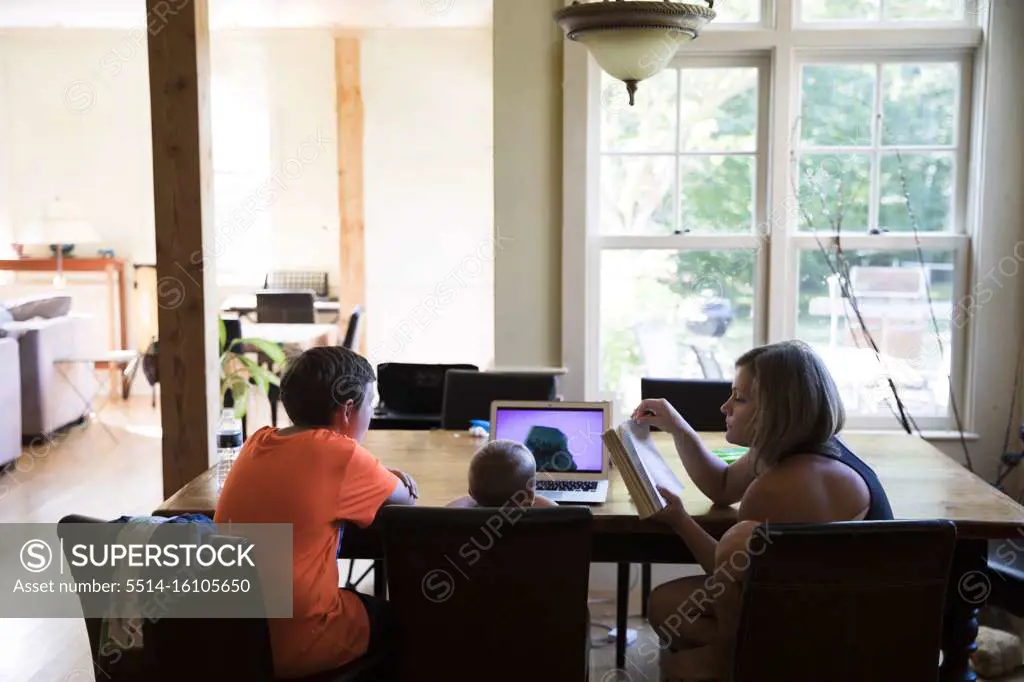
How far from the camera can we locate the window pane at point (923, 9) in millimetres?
4484

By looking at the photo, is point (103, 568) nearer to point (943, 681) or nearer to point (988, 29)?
point (943, 681)

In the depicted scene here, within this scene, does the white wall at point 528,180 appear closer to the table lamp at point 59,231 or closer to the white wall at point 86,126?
the table lamp at point 59,231

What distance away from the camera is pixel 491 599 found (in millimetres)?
2303

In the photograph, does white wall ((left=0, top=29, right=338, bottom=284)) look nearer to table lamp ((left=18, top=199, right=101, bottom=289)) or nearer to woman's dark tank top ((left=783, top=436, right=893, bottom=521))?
table lamp ((left=18, top=199, right=101, bottom=289))

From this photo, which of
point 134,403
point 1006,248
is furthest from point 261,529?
point 134,403

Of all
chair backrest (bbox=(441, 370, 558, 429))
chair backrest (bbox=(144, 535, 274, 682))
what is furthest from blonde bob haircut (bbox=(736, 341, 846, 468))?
chair backrest (bbox=(441, 370, 558, 429))

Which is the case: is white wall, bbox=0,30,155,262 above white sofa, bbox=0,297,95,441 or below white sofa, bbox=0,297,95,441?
above

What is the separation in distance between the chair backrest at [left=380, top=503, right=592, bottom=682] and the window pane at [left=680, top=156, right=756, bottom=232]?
2693mm

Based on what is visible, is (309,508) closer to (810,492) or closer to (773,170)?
(810,492)

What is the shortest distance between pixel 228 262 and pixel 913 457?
7.33 m

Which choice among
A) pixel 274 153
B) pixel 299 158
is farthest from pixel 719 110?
pixel 274 153

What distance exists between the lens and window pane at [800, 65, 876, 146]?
4605 millimetres

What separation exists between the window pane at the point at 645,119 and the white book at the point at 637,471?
1981mm

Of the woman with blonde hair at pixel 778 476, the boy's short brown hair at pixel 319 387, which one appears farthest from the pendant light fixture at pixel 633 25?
the boy's short brown hair at pixel 319 387
